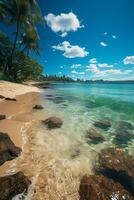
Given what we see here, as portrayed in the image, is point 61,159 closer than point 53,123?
Yes

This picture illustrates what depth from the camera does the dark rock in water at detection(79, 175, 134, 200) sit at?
→ 355 centimetres

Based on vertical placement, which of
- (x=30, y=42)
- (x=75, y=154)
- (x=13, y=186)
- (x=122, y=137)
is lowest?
(x=122, y=137)

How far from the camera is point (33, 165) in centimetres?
446

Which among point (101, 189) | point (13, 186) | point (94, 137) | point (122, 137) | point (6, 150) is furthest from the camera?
point (122, 137)

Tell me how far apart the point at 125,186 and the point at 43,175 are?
6.85ft

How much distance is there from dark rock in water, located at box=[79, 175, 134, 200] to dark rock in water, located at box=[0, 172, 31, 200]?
1.28 metres

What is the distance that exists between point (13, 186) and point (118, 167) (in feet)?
9.67

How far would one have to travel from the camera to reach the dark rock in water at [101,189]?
11.7ft

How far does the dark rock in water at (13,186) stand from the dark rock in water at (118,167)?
2.22 m

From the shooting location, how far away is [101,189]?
3732mm

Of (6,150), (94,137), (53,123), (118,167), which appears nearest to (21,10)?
(53,123)

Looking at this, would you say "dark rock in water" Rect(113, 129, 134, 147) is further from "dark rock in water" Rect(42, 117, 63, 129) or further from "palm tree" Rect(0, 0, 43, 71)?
"palm tree" Rect(0, 0, 43, 71)

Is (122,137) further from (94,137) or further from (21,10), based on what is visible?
(21,10)

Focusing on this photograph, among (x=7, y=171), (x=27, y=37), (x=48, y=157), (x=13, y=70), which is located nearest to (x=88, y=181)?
(x=48, y=157)
